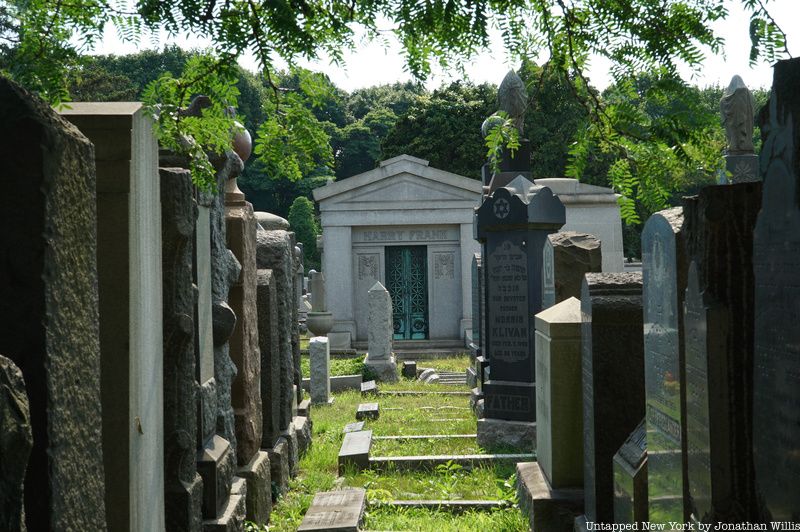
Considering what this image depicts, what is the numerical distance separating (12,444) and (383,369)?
13.5 m

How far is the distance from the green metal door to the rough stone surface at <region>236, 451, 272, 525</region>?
48.0 feet

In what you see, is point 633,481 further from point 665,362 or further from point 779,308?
point 779,308

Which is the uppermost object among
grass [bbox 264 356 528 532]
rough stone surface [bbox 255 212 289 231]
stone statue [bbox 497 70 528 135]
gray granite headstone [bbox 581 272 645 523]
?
stone statue [bbox 497 70 528 135]

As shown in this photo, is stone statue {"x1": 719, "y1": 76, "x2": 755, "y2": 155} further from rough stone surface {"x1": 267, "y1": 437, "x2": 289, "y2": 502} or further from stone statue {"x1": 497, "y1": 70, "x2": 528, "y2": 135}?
rough stone surface {"x1": 267, "y1": 437, "x2": 289, "y2": 502}

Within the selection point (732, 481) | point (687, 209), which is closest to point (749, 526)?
point (732, 481)

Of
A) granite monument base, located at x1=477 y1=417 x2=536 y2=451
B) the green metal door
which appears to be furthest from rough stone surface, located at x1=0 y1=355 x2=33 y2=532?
the green metal door

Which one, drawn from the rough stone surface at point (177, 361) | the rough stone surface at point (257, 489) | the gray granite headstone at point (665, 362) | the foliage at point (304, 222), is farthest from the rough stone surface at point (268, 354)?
the foliage at point (304, 222)

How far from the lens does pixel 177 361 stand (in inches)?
135

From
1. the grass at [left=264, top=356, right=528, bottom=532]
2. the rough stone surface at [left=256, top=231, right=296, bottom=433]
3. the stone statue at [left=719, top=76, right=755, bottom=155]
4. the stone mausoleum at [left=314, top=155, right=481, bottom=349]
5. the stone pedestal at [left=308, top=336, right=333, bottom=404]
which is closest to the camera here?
the grass at [left=264, top=356, right=528, bottom=532]

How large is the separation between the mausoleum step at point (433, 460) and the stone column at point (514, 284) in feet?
4.48

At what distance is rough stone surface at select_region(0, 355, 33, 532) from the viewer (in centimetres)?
130

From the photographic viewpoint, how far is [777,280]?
7.41 ft

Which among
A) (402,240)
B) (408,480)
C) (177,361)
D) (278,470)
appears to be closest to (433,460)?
(408,480)

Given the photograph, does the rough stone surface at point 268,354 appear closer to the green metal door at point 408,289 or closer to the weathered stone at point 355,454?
the weathered stone at point 355,454
